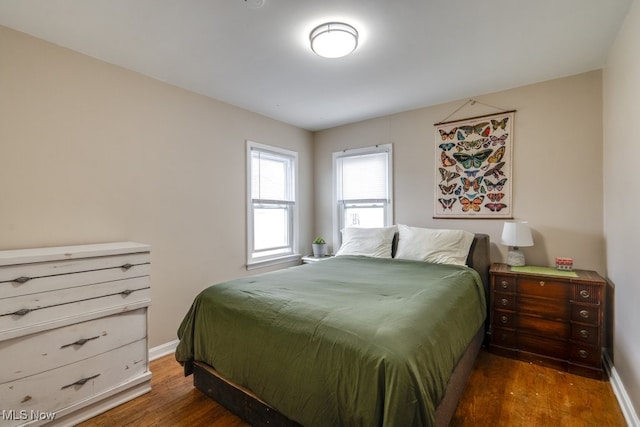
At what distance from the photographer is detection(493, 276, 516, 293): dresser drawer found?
8.29ft

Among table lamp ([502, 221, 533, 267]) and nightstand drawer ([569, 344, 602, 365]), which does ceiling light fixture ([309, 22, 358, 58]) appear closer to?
table lamp ([502, 221, 533, 267])

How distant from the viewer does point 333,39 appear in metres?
1.94

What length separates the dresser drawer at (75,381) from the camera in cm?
160

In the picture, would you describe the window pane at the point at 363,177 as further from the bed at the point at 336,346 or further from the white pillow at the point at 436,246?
the bed at the point at 336,346

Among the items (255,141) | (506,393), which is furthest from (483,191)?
(255,141)

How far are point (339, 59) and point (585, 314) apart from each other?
273 centimetres

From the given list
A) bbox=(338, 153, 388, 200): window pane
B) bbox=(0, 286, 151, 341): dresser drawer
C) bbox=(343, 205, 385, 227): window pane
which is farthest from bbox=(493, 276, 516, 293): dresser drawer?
bbox=(0, 286, 151, 341): dresser drawer

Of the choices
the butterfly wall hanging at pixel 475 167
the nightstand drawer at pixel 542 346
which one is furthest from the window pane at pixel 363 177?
the nightstand drawer at pixel 542 346

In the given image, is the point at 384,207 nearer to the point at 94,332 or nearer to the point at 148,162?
the point at 148,162

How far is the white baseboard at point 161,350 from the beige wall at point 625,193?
10.9 feet

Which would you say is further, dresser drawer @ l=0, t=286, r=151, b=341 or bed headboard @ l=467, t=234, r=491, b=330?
bed headboard @ l=467, t=234, r=491, b=330

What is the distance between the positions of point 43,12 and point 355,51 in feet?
6.52

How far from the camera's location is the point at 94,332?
1880 millimetres

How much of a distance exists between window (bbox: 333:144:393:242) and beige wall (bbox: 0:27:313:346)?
1.31 m
